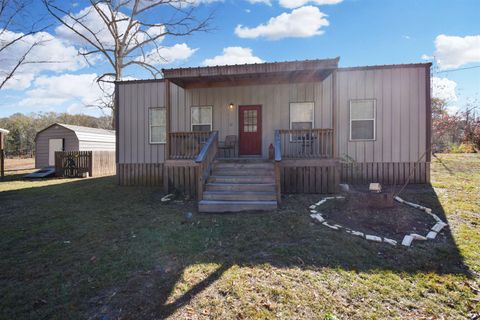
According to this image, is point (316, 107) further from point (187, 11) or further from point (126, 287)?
point (187, 11)

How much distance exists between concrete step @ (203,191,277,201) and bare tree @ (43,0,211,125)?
47.0 ft

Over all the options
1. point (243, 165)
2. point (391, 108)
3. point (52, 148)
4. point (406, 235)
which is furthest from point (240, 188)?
point (52, 148)

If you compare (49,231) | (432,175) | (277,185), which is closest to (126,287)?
(49,231)

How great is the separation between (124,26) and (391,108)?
57.6 feet

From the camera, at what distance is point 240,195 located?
233 inches

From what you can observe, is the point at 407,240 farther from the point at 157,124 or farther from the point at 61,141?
the point at 61,141

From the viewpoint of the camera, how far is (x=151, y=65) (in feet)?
60.3

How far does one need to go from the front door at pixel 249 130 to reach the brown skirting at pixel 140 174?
322cm

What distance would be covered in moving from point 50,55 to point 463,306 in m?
21.1

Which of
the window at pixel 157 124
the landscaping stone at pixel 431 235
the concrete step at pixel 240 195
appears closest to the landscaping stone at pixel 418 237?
the landscaping stone at pixel 431 235

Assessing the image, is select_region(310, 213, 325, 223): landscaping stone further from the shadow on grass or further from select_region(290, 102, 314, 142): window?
select_region(290, 102, 314, 142): window

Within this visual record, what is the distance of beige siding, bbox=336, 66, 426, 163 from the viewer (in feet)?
25.7

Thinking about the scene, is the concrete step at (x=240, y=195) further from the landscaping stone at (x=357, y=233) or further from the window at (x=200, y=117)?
the window at (x=200, y=117)

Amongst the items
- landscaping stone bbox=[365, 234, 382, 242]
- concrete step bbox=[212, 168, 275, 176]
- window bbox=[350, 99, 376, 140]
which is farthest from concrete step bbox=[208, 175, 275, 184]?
window bbox=[350, 99, 376, 140]
